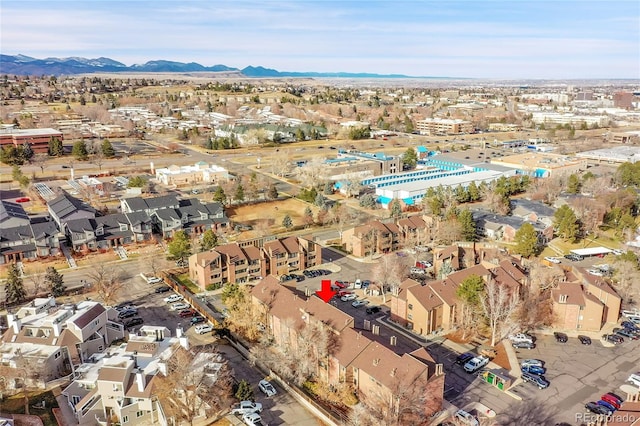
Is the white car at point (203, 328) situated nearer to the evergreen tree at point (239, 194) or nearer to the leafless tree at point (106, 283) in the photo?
the leafless tree at point (106, 283)

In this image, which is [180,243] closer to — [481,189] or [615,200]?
[481,189]

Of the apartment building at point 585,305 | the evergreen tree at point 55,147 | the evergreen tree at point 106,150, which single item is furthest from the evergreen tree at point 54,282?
the evergreen tree at point 55,147

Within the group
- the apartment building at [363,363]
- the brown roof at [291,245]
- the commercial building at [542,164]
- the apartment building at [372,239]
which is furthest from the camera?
the commercial building at [542,164]

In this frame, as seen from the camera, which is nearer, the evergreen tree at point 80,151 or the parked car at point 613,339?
the parked car at point 613,339

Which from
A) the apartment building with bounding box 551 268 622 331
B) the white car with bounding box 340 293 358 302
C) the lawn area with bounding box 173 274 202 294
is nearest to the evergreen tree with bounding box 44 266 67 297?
the lawn area with bounding box 173 274 202 294

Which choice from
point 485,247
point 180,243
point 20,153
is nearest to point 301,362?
point 180,243

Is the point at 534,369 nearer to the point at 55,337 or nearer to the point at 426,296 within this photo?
the point at 426,296
